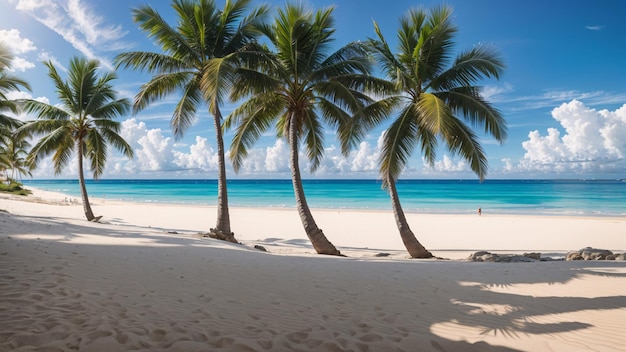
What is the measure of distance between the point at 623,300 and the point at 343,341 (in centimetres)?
456

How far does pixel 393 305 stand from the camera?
4.25 m

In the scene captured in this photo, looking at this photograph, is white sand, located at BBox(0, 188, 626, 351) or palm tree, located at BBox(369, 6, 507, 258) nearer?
white sand, located at BBox(0, 188, 626, 351)

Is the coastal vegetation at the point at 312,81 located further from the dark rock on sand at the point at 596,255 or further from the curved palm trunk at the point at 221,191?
the dark rock on sand at the point at 596,255

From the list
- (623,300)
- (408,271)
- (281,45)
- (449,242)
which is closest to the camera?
(623,300)

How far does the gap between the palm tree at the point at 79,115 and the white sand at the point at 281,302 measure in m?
9.79

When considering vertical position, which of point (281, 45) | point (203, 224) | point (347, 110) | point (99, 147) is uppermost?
point (281, 45)

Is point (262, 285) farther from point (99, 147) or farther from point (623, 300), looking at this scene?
point (99, 147)

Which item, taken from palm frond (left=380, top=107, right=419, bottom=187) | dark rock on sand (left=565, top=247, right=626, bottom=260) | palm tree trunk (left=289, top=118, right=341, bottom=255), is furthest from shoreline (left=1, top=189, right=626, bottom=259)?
palm frond (left=380, top=107, right=419, bottom=187)

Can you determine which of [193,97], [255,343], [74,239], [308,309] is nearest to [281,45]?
[193,97]

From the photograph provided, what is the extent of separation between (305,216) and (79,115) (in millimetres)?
13152

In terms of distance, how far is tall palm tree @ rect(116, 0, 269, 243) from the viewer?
1080 cm

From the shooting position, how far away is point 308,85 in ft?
36.2

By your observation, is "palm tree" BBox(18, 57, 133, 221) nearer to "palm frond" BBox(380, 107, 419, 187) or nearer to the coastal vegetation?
the coastal vegetation

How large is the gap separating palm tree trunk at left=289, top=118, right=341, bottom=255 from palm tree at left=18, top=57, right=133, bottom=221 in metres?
10.8
